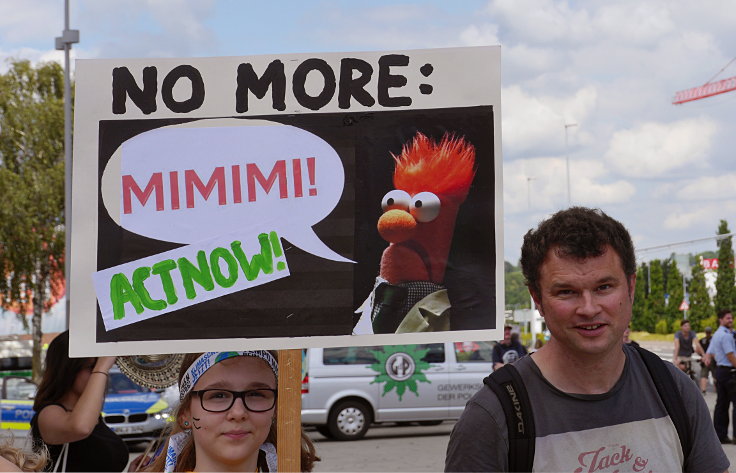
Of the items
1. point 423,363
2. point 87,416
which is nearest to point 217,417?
point 87,416

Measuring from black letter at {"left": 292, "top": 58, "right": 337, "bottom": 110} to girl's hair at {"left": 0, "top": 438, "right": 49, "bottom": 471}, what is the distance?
4.37 ft

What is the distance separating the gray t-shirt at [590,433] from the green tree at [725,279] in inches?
2230

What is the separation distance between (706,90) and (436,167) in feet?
347

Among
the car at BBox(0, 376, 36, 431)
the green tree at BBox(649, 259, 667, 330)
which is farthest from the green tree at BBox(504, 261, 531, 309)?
the car at BBox(0, 376, 36, 431)

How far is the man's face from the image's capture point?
2.47 meters

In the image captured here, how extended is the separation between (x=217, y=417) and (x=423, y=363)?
41.6 ft

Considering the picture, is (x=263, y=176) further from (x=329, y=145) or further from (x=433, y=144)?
(x=433, y=144)

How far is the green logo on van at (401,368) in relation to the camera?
15258 mm

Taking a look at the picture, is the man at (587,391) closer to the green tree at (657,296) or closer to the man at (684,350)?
the man at (684,350)

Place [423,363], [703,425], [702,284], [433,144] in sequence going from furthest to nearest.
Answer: [702,284], [423,363], [433,144], [703,425]

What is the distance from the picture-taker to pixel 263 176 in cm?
291

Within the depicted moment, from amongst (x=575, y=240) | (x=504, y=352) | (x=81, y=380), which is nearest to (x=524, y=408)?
(x=575, y=240)

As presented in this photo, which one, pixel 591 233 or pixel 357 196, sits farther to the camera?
pixel 357 196

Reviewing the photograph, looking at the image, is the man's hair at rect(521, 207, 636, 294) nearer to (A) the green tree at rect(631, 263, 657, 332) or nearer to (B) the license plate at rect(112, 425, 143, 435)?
(B) the license plate at rect(112, 425, 143, 435)
